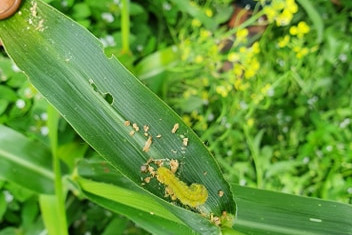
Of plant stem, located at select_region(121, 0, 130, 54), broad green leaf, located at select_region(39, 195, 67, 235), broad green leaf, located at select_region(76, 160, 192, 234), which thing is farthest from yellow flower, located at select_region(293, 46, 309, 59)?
broad green leaf, located at select_region(39, 195, 67, 235)

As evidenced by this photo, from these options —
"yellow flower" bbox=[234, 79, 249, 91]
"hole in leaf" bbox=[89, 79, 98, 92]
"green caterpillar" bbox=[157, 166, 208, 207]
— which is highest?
"yellow flower" bbox=[234, 79, 249, 91]

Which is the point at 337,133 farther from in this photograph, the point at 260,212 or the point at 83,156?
the point at 83,156

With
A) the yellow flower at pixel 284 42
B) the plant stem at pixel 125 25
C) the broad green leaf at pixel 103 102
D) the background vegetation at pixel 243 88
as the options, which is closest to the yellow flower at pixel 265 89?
the background vegetation at pixel 243 88

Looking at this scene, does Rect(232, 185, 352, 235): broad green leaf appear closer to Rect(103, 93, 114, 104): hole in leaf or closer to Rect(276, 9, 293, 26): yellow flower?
Rect(103, 93, 114, 104): hole in leaf

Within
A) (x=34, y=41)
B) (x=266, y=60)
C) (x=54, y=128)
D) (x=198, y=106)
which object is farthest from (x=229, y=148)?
(x=34, y=41)

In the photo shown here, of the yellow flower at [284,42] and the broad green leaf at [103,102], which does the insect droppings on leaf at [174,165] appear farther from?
the yellow flower at [284,42]

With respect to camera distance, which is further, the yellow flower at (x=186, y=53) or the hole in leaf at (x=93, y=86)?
the yellow flower at (x=186, y=53)

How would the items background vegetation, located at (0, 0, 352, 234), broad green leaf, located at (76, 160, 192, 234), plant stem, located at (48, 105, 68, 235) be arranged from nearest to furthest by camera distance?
broad green leaf, located at (76, 160, 192, 234) < plant stem, located at (48, 105, 68, 235) < background vegetation, located at (0, 0, 352, 234)
